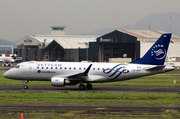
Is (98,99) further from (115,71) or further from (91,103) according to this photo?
(115,71)

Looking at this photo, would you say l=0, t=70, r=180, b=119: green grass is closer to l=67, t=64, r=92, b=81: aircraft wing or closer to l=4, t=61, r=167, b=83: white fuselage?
l=67, t=64, r=92, b=81: aircraft wing

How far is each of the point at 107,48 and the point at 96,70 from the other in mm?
102634

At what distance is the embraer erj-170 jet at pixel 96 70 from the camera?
4950 centimetres

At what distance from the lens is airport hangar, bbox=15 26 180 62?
13912cm

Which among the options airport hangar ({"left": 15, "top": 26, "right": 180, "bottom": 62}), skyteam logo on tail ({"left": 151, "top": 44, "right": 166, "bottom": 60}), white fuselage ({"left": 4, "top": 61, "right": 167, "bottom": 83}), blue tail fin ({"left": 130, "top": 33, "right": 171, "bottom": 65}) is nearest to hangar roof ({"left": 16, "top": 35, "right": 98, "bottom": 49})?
airport hangar ({"left": 15, "top": 26, "right": 180, "bottom": 62})

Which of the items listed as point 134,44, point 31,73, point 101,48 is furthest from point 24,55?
point 31,73

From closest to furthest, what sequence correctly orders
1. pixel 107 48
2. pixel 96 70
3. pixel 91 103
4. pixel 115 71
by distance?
1. pixel 91 103
2. pixel 115 71
3. pixel 96 70
4. pixel 107 48

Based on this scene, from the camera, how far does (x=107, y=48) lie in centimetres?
15288

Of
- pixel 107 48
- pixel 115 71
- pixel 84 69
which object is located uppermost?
pixel 107 48

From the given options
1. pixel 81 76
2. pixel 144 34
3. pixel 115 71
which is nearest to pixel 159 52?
pixel 115 71

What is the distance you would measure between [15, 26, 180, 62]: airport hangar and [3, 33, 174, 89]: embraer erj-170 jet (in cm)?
8606

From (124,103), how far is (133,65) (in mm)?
16448

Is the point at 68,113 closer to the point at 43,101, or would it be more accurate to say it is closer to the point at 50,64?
the point at 43,101

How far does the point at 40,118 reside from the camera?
25531 mm
